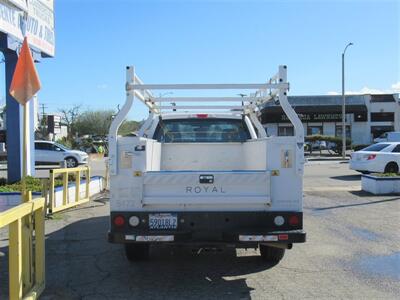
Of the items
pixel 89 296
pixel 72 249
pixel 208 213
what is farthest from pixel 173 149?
pixel 89 296

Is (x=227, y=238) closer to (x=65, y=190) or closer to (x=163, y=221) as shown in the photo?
(x=163, y=221)

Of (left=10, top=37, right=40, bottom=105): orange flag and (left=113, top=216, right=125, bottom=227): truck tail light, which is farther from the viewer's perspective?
(left=10, top=37, right=40, bottom=105): orange flag

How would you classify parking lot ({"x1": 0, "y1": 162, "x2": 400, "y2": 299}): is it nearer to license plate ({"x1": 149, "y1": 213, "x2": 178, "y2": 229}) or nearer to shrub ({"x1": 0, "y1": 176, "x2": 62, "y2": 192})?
license plate ({"x1": 149, "y1": 213, "x2": 178, "y2": 229})

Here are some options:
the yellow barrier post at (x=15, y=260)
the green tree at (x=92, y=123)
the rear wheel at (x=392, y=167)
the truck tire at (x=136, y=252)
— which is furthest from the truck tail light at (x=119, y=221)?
the green tree at (x=92, y=123)

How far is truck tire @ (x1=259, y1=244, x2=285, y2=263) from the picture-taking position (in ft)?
21.9

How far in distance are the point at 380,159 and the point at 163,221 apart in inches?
586

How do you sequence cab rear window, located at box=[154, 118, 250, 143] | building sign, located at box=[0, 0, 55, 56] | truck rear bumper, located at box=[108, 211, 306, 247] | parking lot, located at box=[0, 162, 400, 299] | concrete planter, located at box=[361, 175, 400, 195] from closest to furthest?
1. parking lot, located at box=[0, 162, 400, 299]
2. truck rear bumper, located at box=[108, 211, 306, 247]
3. cab rear window, located at box=[154, 118, 250, 143]
4. building sign, located at box=[0, 0, 55, 56]
5. concrete planter, located at box=[361, 175, 400, 195]

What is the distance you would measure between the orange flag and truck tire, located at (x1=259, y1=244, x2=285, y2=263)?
11.5 ft

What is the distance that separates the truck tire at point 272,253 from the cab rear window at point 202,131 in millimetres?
2282

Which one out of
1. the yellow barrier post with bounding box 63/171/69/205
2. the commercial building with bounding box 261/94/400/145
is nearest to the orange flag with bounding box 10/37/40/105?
the yellow barrier post with bounding box 63/171/69/205

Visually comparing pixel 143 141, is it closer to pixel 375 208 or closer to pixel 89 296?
pixel 89 296

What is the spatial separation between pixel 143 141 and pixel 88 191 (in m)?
7.70

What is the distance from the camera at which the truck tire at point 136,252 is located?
658 centimetres

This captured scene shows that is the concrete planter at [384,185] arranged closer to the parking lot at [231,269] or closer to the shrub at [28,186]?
the parking lot at [231,269]
